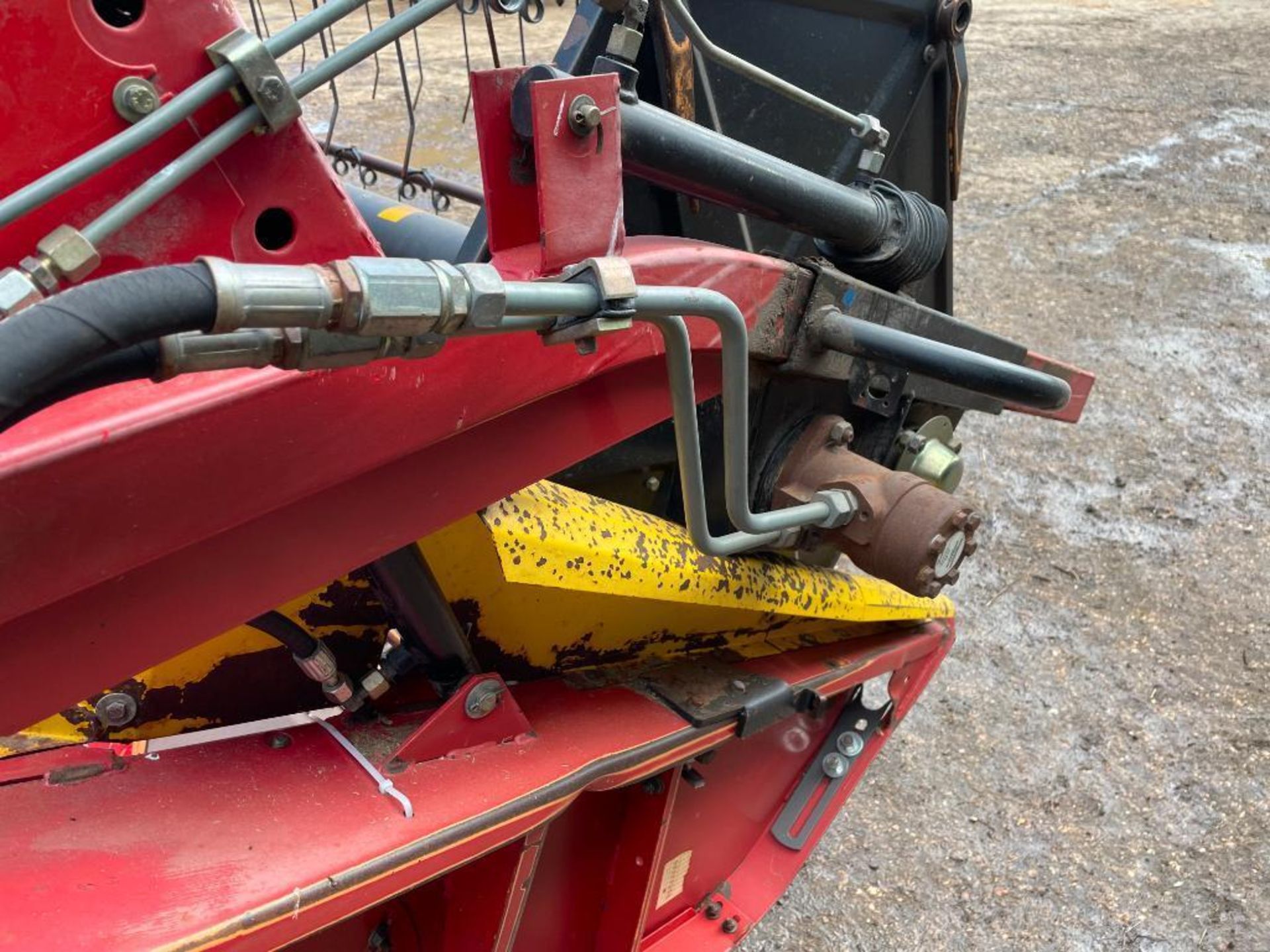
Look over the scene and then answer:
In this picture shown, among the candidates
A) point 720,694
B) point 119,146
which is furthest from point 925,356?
point 119,146

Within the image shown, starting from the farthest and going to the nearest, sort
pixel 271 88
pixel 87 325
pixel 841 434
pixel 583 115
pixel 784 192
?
pixel 841 434 < pixel 784 192 < pixel 583 115 < pixel 271 88 < pixel 87 325

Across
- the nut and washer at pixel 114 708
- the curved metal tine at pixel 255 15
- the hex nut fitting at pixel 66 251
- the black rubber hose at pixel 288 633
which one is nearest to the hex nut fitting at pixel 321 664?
the black rubber hose at pixel 288 633

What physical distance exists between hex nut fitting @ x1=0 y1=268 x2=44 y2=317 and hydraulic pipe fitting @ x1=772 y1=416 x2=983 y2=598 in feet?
3.82

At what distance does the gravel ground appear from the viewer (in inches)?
96.6

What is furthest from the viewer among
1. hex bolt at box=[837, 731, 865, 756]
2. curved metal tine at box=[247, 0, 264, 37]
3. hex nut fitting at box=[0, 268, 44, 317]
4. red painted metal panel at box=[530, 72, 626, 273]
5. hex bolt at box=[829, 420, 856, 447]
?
curved metal tine at box=[247, 0, 264, 37]

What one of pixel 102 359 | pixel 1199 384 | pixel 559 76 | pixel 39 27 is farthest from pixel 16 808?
pixel 1199 384

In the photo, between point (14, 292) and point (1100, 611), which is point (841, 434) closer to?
point (14, 292)

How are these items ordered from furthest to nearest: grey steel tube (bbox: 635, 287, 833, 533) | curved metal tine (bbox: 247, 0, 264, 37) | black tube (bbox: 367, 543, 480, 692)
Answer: curved metal tine (bbox: 247, 0, 264, 37) < black tube (bbox: 367, 543, 480, 692) < grey steel tube (bbox: 635, 287, 833, 533)

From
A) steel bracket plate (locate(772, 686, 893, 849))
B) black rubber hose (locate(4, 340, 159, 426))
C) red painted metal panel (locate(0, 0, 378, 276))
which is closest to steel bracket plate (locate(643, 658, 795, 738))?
steel bracket plate (locate(772, 686, 893, 849))

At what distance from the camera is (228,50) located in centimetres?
88

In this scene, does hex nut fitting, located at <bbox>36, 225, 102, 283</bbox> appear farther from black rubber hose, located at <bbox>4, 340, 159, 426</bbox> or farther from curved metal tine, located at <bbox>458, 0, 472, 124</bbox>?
curved metal tine, located at <bbox>458, 0, 472, 124</bbox>

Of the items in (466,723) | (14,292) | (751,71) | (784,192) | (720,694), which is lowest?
(720,694)

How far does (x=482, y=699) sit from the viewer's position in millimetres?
1431

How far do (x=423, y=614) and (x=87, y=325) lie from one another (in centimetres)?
80
